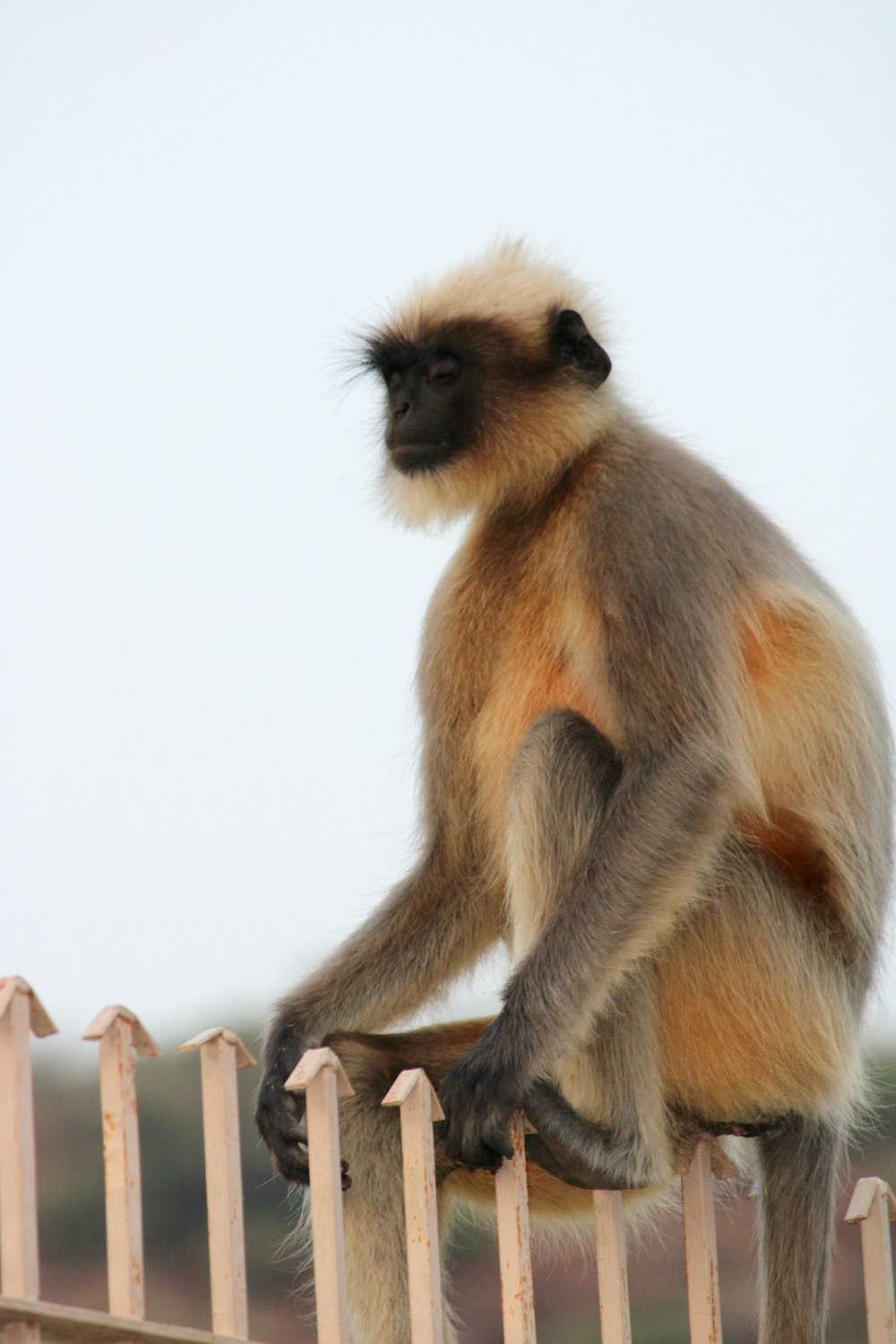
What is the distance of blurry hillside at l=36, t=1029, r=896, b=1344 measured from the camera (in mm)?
10641

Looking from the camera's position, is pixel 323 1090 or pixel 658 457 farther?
pixel 658 457

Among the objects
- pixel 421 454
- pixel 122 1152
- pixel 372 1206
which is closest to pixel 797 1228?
pixel 372 1206

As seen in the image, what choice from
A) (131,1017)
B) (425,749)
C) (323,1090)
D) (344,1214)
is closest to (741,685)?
(425,749)

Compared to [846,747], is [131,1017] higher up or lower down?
lower down

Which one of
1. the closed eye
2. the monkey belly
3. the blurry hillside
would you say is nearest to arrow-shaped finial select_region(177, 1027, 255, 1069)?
the monkey belly

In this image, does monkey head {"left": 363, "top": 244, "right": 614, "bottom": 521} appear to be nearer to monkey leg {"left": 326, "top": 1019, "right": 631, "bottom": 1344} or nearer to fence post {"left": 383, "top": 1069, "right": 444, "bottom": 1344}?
monkey leg {"left": 326, "top": 1019, "right": 631, "bottom": 1344}

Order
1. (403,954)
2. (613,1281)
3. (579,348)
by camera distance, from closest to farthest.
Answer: (613,1281), (403,954), (579,348)

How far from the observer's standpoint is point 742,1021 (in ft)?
11.9

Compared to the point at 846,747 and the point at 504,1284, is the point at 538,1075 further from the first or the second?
the point at 846,747

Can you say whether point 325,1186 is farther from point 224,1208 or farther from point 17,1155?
point 17,1155

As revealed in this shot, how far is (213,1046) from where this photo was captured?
250cm

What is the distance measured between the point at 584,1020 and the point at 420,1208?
86cm

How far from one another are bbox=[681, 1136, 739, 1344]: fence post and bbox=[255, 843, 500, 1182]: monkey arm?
2.94ft

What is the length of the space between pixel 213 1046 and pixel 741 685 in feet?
5.50
